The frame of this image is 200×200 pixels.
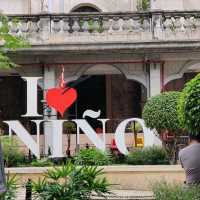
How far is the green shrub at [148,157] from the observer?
1462 cm

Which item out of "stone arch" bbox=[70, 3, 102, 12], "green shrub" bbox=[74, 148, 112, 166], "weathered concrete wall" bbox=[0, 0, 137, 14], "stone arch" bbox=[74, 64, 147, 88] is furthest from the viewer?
"stone arch" bbox=[70, 3, 102, 12]

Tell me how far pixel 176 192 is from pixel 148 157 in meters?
7.86

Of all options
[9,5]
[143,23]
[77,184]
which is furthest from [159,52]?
[77,184]

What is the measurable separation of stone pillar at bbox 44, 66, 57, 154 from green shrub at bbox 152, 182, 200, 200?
409 inches

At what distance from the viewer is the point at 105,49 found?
17672 millimetres

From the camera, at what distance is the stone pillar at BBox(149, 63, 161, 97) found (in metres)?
18.2

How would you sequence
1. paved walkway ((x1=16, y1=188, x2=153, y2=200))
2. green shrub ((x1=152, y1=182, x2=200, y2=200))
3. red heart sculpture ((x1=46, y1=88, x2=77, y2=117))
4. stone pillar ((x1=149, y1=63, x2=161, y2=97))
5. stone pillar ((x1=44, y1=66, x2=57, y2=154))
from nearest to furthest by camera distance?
1. green shrub ((x1=152, y1=182, x2=200, y2=200))
2. paved walkway ((x1=16, y1=188, x2=153, y2=200))
3. red heart sculpture ((x1=46, y1=88, x2=77, y2=117))
4. stone pillar ((x1=44, y1=66, x2=57, y2=154))
5. stone pillar ((x1=149, y1=63, x2=161, y2=97))

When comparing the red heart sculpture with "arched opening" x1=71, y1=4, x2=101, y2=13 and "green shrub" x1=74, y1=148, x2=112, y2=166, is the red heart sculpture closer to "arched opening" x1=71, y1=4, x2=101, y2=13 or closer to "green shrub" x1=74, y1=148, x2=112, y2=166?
"green shrub" x1=74, y1=148, x2=112, y2=166

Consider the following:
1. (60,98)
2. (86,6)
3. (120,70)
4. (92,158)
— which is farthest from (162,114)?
(86,6)

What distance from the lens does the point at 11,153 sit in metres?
14.9

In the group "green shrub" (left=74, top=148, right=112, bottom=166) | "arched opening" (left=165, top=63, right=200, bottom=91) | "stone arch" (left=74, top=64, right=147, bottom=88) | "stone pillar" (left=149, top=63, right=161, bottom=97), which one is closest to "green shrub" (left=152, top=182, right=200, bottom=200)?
"green shrub" (left=74, top=148, right=112, bottom=166)

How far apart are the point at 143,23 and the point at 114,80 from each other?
13.5ft

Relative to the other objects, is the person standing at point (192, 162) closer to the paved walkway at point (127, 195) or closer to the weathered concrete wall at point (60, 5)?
the paved walkway at point (127, 195)

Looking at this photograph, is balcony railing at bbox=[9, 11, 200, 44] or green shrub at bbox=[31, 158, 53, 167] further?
balcony railing at bbox=[9, 11, 200, 44]
